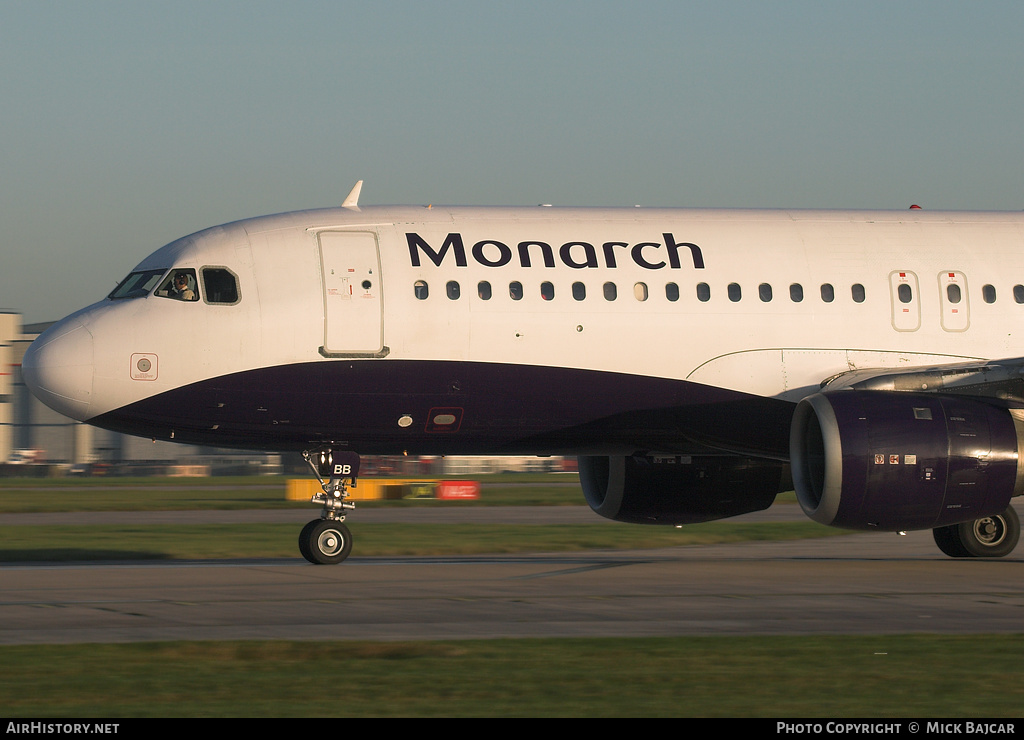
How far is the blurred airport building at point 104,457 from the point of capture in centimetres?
8738

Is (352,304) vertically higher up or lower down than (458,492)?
higher up

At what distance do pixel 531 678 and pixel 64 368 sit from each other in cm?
972

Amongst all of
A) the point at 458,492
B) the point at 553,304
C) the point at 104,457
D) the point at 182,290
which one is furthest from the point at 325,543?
the point at 104,457

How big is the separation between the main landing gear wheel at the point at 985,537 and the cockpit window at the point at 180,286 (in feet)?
39.5

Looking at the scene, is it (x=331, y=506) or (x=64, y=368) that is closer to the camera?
(x=64, y=368)

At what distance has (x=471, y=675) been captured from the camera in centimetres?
1077

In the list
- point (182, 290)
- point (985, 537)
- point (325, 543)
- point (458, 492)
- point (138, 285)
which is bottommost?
point (458, 492)

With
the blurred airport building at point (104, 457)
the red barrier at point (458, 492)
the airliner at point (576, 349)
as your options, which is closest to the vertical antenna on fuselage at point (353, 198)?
the airliner at point (576, 349)

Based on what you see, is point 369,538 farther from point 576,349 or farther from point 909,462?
point 909,462

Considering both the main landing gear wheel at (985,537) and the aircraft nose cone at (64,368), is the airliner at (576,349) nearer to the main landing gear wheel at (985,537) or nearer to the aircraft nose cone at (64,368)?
the aircraft nose cone at (64,368)

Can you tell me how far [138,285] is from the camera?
18922 mm

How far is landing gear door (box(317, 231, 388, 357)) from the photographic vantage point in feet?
60.9

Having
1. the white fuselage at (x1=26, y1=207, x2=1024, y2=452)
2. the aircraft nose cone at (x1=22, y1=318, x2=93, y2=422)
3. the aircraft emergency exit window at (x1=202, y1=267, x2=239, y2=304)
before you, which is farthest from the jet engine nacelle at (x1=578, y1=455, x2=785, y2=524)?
the aircraft nose cone at (x1=22, y1=318, x2=93, y2=422)

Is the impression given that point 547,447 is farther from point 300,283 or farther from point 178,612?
point 178,612
